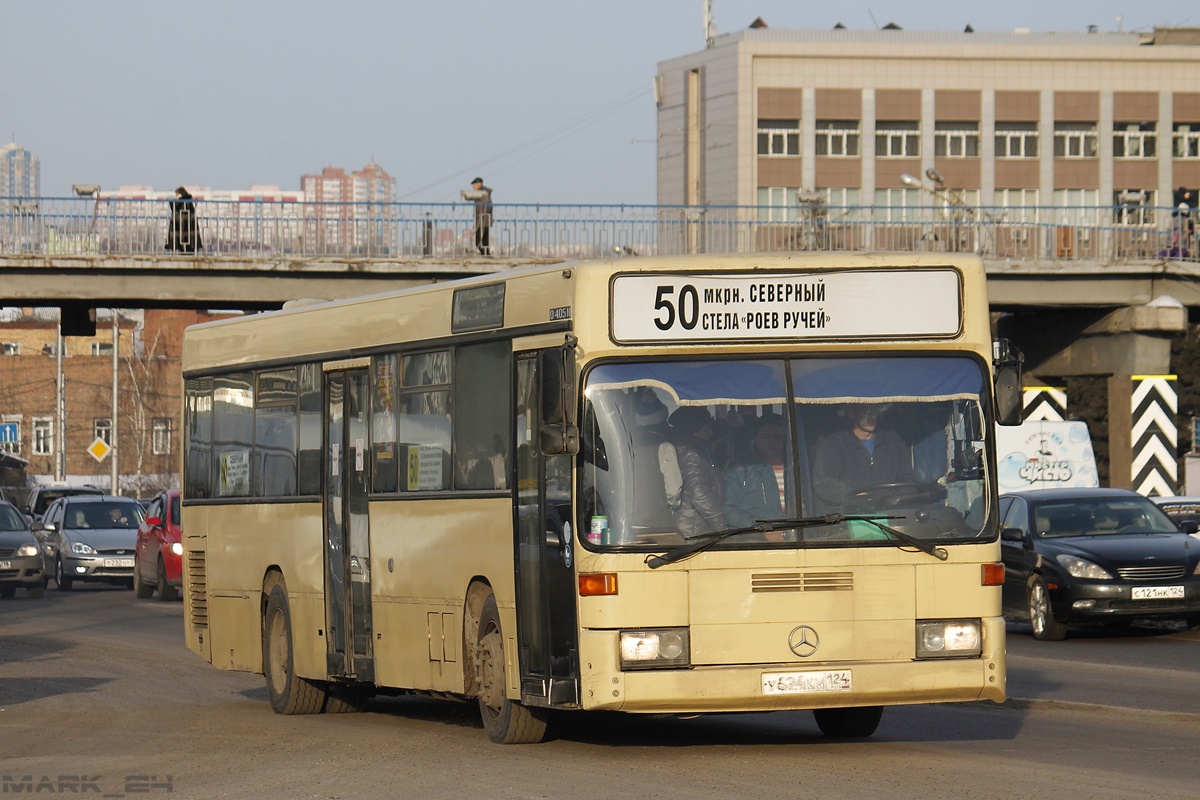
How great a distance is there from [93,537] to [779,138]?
6406 cm

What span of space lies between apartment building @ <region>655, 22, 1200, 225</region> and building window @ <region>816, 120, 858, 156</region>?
0.05 m

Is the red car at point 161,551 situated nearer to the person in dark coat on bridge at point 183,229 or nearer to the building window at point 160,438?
the person in dark coat on bridge at point 183,229

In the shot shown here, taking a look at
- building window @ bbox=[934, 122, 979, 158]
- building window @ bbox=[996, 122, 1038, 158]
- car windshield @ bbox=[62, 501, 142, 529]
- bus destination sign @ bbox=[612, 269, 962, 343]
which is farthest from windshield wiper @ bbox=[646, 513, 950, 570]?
building window @ bbox=[996, 122, 1038, 158]

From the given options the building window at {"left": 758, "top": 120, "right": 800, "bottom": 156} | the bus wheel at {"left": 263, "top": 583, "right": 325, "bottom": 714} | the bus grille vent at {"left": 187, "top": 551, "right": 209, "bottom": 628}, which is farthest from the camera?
the building window at {"left": 758, "top": 120, "right": 800, "bottom": 156}

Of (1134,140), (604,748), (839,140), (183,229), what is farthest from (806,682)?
(1134,140)

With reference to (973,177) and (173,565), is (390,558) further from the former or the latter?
(973,177)

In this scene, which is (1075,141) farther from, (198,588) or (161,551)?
(198,588)

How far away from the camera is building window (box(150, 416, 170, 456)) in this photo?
10050cm

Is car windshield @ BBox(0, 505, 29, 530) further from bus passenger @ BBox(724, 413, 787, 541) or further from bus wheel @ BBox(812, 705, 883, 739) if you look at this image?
bus passenger @ BBox(724, 413, 787, 541)

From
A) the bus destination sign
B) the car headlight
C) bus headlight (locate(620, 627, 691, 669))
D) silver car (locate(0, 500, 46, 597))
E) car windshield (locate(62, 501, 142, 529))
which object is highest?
the bus destination sign

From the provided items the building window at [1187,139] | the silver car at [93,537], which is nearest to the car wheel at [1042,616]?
the silver car at [93,537]

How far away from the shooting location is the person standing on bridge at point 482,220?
129 ft

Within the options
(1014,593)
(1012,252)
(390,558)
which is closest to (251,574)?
(390,558)

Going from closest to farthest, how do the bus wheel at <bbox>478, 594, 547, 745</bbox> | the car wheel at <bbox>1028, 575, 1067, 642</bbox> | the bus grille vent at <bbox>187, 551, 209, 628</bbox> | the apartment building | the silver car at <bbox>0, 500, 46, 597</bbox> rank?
the bus wheel at <bbox>478, 594, 547, 745</bbox>
the bus grille vent at <bbox>187, 551, 209, 628</bbox>
the car wheel at <bbox>1028, 575, 1067, 642</bbox>
the silver car at <bbox>0, 500, 46, 597</bbox>
the apartment building
